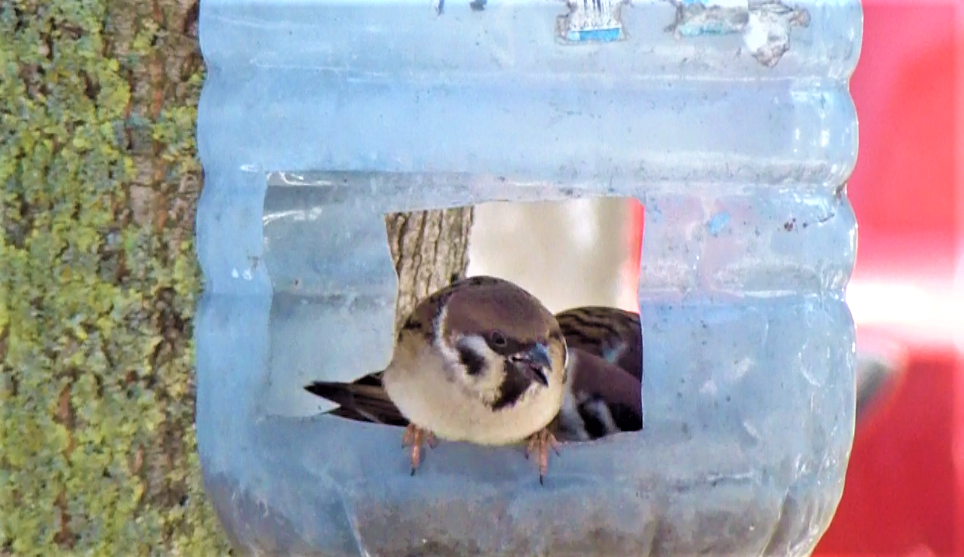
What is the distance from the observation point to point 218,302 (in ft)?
3.57

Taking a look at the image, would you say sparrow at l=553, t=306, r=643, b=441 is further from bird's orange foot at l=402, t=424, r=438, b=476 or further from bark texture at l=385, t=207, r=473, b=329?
bark texture at l=385, t=207, r=473, b=329

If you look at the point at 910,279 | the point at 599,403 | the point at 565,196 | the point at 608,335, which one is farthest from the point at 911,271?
the point at 565,196

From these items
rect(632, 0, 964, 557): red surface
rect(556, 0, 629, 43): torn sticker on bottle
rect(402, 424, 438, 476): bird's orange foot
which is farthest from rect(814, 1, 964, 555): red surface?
rect(402, 424, 438, 476): bird's orange foot

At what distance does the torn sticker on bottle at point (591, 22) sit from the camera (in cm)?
101

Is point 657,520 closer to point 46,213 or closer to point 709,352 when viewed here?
point 709,352

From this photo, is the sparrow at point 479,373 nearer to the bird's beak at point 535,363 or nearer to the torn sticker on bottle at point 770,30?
the bird's beak at point 535,363

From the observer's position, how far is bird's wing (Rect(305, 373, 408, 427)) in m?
1.15

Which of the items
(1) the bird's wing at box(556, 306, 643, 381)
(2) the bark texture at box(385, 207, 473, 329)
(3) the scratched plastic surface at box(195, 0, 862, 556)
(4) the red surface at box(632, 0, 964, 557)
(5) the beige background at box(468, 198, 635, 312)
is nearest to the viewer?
(3) the scratched plastic surface at box(195, 0, 862, 556)

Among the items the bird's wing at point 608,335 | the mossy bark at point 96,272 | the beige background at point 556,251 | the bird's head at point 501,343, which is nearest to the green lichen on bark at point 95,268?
the mossy bark at point 96,272

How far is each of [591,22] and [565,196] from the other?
0.18 metres

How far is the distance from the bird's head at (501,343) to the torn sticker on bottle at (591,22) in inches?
11.5

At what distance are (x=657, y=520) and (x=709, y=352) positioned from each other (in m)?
0.18

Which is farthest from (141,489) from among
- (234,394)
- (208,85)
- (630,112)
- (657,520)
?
(630,112)

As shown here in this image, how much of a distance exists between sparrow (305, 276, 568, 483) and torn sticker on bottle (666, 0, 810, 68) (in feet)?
1.13
